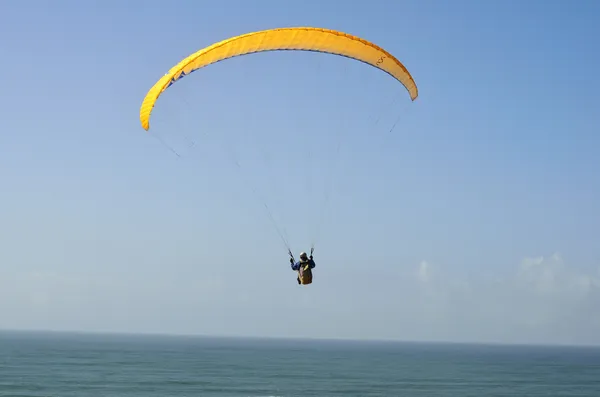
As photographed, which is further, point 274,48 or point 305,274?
point 305,274

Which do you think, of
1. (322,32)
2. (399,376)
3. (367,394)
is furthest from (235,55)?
(399,376)

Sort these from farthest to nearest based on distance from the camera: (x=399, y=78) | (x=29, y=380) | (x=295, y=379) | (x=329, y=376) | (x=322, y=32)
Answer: (x=329, y=376), (x=295, y=379), (x=29, y=380), (x=399, y=78), (x=322, y=32)

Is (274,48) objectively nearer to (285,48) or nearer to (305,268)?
(285,48)

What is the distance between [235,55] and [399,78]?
615cm

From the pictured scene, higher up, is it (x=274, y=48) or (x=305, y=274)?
(x=274, y=48)

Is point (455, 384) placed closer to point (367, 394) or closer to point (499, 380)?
point (499, 380)

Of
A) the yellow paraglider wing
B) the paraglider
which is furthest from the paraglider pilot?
the yellow paraglider wing

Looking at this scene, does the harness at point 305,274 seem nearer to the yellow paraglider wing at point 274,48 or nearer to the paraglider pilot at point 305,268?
the paraglider pilot at point 305,268

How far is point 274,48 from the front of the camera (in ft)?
68.1

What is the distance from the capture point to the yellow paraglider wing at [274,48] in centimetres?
2000

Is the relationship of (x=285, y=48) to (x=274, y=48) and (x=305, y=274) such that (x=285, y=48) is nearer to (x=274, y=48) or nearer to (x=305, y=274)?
(x=274, y=48)

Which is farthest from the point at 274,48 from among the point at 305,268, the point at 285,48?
the point at 305,268

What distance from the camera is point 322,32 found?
20.5m

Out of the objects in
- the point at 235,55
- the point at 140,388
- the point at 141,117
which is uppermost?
the point at 235,55
